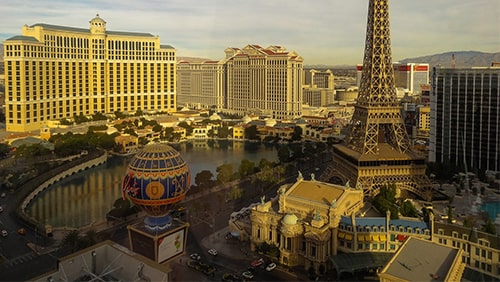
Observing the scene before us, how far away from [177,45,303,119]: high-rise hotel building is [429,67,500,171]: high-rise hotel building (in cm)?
1414

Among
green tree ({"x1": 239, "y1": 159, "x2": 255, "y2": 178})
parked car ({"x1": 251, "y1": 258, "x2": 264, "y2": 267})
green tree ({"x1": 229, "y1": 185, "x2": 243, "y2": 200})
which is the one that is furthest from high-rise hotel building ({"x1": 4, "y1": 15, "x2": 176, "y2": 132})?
parked car ({"x1": 251, "y1": 258, "x2": 264, "y2": 267})

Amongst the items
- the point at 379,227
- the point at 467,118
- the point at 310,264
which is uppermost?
the point at 467,118

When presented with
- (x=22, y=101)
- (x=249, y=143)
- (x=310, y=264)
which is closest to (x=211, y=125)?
(x=249, y=143)

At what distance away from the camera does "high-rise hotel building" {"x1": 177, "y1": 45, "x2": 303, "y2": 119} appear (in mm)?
27922

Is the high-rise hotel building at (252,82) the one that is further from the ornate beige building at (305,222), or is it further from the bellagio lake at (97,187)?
the ornate beige building at (305,222)

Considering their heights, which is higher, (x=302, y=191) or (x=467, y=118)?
(x=467, y=118)

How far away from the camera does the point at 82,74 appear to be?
2403 centimetres

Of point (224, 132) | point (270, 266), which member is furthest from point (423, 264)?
point (224, 132)

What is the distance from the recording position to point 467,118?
13562 millimetres

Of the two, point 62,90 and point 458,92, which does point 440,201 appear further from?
point 62,90

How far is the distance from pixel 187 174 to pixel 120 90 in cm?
1947

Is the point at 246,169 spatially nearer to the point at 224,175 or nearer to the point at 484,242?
the point at 224,175

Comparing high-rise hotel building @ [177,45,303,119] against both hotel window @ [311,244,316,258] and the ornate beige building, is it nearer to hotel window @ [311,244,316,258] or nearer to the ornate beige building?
the ornate beige building

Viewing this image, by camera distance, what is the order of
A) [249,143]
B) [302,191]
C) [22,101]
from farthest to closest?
[249,143] → [22,101] → [302,191]
